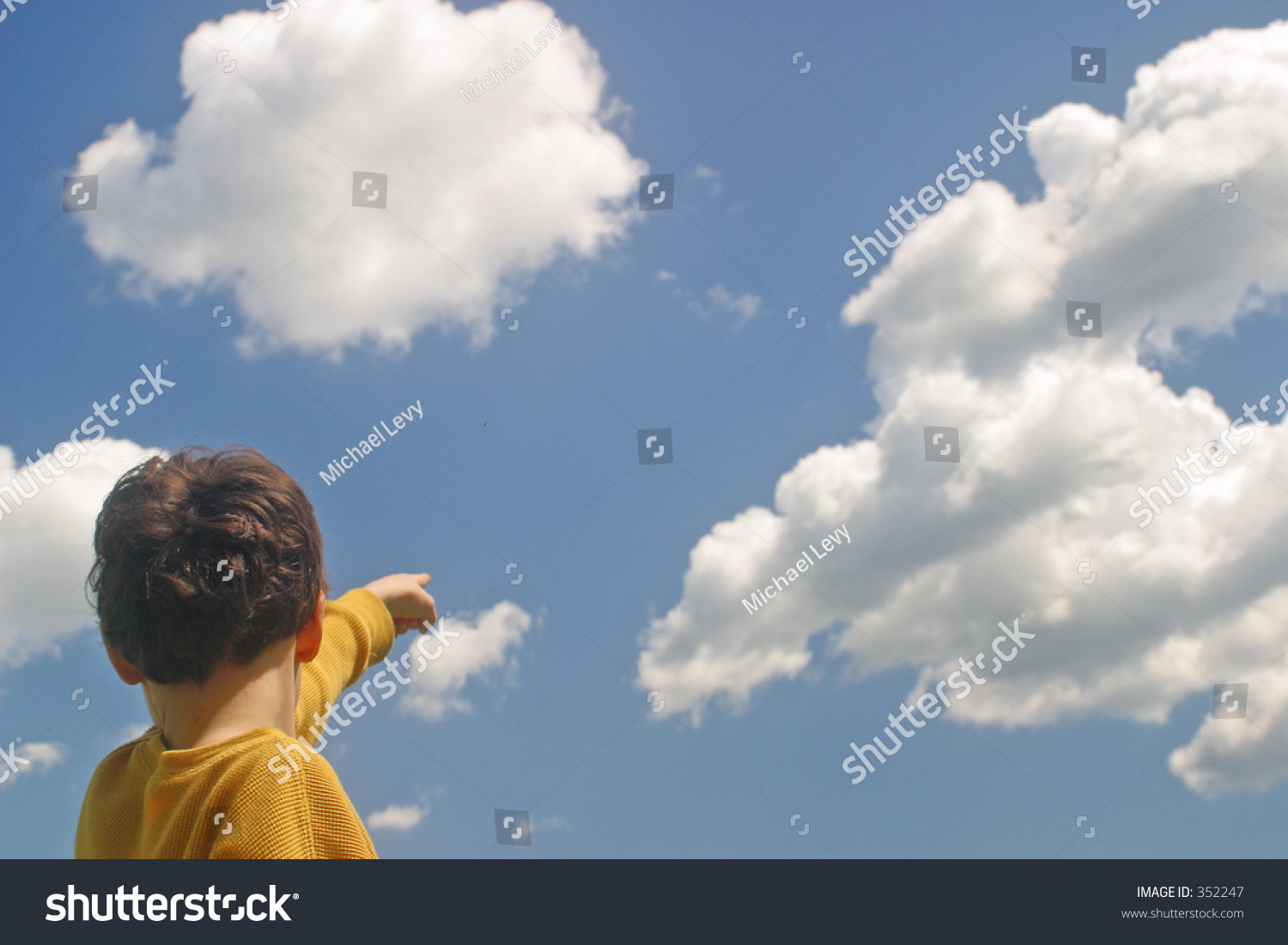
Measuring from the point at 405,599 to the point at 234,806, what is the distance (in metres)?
1.71

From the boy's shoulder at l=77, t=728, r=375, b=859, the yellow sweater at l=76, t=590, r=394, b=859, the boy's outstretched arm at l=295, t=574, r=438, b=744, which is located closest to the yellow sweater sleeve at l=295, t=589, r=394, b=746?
the boy's outstretched arm at l=295, t=574, r=438, b=744

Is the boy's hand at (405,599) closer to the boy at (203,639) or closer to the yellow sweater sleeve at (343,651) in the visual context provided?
the yellow sweater sleeve at (343,651)

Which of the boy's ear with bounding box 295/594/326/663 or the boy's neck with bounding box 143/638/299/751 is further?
the boy's ear with bounding box 295/594/326/663

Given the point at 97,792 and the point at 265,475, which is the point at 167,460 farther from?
the point at 97,792

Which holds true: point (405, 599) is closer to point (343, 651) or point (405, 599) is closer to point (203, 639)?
point (343, 651)

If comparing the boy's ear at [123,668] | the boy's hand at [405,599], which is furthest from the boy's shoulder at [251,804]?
the boy's hand at [405,599]

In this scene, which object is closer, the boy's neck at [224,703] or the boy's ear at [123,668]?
the boy's neck at [224,703]

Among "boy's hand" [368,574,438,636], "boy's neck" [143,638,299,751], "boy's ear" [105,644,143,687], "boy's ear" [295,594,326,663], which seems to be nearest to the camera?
"boy's neck" [143,638,299,751]

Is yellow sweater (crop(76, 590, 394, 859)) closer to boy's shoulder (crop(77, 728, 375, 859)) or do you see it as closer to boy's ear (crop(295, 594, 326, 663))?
boy's shoulder (crop(77, 728, 375, 859))

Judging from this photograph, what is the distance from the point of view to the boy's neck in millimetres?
1783

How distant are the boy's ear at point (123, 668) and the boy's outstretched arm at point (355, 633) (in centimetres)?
57

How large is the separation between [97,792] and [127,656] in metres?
0.38

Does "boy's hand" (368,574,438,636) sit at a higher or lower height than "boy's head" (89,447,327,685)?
higher

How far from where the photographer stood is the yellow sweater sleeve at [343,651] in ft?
8.37
